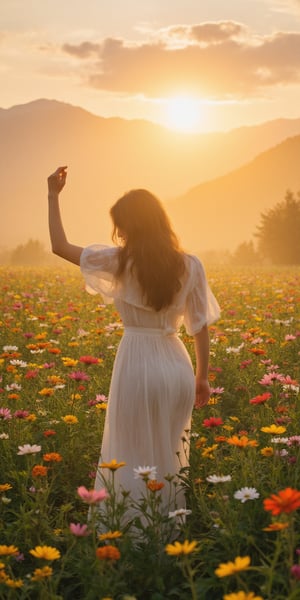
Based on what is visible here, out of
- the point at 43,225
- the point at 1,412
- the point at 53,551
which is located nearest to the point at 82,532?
the point at 53,551

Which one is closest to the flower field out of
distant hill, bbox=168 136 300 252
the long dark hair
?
the long dark hair

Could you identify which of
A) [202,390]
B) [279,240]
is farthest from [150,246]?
[279,240]

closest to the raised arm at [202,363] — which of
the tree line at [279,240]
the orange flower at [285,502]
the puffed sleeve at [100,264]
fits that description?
the puffed sleeve at [100,264]

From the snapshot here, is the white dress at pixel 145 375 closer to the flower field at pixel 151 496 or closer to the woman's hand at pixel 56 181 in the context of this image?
the flower field at pixel 151 496

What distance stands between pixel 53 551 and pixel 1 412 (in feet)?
5.78

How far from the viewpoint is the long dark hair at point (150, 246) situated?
3.14m

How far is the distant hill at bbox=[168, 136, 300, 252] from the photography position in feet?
339

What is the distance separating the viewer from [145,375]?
327 cm

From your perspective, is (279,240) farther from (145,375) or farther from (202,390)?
(145,375)

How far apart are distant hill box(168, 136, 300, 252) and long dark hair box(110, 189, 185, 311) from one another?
91671mm

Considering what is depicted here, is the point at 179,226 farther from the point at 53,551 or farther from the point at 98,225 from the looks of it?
the point at 53,551

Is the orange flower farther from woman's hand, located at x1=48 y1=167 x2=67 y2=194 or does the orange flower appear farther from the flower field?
woman's hand, located at x1=48 y1=167 x2=67 y2=194

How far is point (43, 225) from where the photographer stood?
620 ft

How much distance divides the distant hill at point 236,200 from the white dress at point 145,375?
91546 mm
